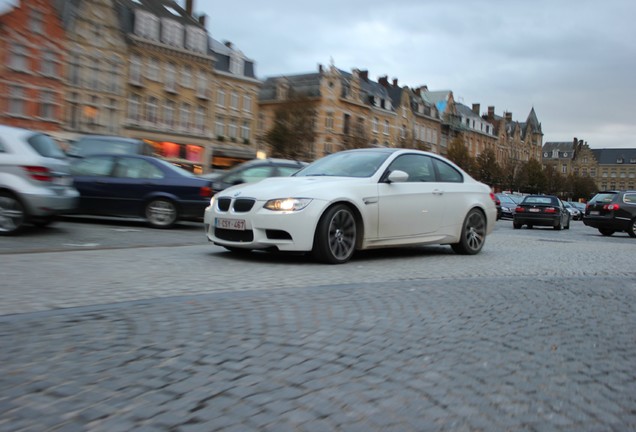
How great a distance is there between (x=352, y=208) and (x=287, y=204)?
3.00ft

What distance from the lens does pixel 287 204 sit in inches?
Answer: 275

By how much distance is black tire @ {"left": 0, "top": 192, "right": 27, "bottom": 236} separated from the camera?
9023mm

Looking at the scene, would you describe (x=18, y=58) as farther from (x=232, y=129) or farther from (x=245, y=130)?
(x=245, y=130)

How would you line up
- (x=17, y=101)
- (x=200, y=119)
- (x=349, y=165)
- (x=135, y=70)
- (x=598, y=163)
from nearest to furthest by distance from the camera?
(x=349, y=165) → (x=17, y=101) → (x=135, y=70) → (x=200, y=119) → (x=598, y=163)

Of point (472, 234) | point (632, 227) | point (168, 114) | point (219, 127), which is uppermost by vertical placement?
point (168, 114)

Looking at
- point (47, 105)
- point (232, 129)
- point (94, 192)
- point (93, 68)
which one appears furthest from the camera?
point (232, 129)

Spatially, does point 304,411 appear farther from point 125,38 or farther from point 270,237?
Answer: point 125,38

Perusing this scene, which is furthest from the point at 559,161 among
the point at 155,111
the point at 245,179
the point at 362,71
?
the point at 245,179

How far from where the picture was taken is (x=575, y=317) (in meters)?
4.74

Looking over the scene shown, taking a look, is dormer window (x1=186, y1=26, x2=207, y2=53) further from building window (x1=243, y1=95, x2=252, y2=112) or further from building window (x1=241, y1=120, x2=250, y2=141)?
building window (x1=241, y1=120, x2=250, y2=141)

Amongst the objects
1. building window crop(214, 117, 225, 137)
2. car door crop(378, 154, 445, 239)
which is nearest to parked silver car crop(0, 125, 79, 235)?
car door crop(378, 154, 445, 239)

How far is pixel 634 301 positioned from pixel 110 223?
10.4 m

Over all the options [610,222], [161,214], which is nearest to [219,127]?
[610,222]

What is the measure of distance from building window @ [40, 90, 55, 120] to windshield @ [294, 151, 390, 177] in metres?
34.0
